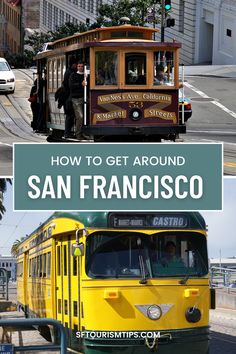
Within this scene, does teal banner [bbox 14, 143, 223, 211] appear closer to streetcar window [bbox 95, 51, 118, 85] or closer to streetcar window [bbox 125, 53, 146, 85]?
streetcar window [bbox 95, 51, 118, 85]

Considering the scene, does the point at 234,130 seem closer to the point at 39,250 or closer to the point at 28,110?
the point at 28,110

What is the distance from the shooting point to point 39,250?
56.6 feet

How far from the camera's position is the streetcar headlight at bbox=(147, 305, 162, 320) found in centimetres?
1344

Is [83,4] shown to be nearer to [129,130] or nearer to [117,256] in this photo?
[129,130]

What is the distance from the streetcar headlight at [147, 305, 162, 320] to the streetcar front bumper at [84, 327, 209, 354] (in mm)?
199

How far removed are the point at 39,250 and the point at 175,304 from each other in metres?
4.23

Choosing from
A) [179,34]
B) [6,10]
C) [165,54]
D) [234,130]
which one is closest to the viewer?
[165,54]

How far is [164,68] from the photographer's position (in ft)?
69.8

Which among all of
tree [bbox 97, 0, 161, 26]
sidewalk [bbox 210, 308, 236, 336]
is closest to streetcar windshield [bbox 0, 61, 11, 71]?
tree [bbox 97, 0, 161, 26]

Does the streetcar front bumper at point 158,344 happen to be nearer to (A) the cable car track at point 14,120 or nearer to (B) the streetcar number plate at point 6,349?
(B) the streetcar number plate at point 6,349

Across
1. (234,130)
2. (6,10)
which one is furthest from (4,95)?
(6,10)

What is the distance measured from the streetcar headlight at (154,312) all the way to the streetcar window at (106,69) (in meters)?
7.93

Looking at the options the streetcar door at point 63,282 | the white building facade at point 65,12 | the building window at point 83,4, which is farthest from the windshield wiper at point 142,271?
the building window at point 83,4

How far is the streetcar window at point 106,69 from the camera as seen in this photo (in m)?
20.6
